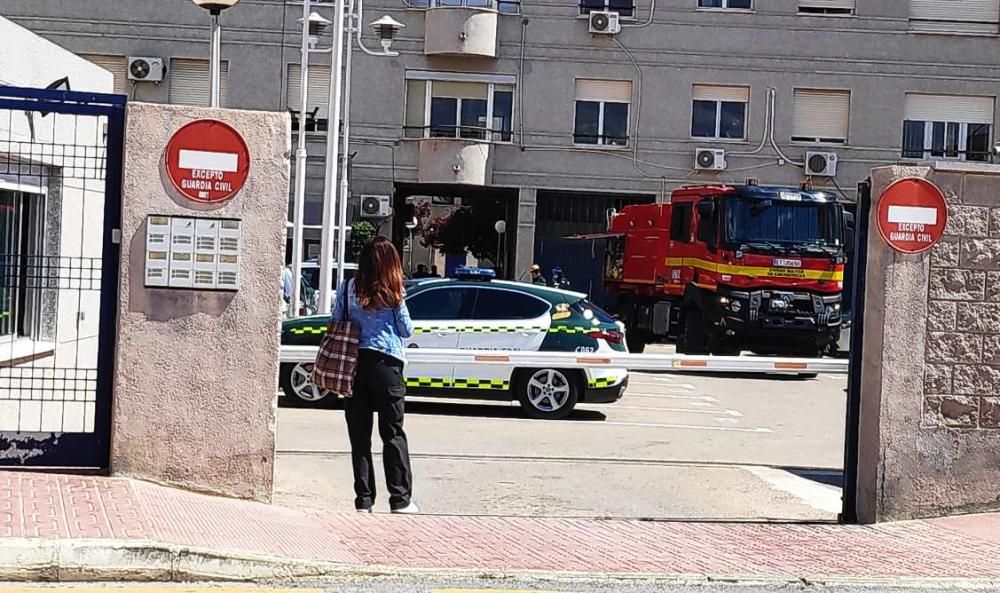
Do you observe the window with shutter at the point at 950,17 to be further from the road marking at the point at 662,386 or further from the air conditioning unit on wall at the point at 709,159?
the road marking at the point at 662,386

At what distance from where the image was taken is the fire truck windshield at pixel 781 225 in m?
22.2

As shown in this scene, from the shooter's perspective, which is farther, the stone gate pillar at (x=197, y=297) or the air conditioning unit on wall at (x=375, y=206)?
the air conditioning unit on wall at (x=375, y=206)

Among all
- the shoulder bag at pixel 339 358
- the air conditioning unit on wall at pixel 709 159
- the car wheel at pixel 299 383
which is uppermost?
the air conditioning unit on wall at pixel 709 159

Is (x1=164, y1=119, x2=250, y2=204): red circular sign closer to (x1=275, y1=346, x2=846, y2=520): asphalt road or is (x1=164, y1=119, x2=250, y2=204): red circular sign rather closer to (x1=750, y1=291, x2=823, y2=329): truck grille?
(x1=275, y1=346, x2=846, y2=520): asphalt road

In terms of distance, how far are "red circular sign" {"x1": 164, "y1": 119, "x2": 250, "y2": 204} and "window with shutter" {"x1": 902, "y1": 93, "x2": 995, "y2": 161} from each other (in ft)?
90.0

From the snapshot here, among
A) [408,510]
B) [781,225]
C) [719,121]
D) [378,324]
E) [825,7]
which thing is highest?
[825,7]

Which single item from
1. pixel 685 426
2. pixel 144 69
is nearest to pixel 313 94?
pixel 144 69

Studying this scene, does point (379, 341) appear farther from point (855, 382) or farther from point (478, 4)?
point (478, 4)

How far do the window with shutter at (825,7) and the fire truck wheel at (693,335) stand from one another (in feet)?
41.1

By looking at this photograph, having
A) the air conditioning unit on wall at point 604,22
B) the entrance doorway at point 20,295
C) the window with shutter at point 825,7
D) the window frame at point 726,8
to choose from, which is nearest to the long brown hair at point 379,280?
the entrance doorway at point 20,295

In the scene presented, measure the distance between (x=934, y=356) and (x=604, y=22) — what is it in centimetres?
2409

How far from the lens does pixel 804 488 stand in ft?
37.1

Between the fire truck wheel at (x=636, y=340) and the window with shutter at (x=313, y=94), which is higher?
the window with shutter at (x=313, y=94)

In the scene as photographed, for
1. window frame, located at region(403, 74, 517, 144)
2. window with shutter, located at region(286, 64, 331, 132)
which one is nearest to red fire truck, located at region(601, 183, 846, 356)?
window frame, located at region(403, 74, 517, 144)
